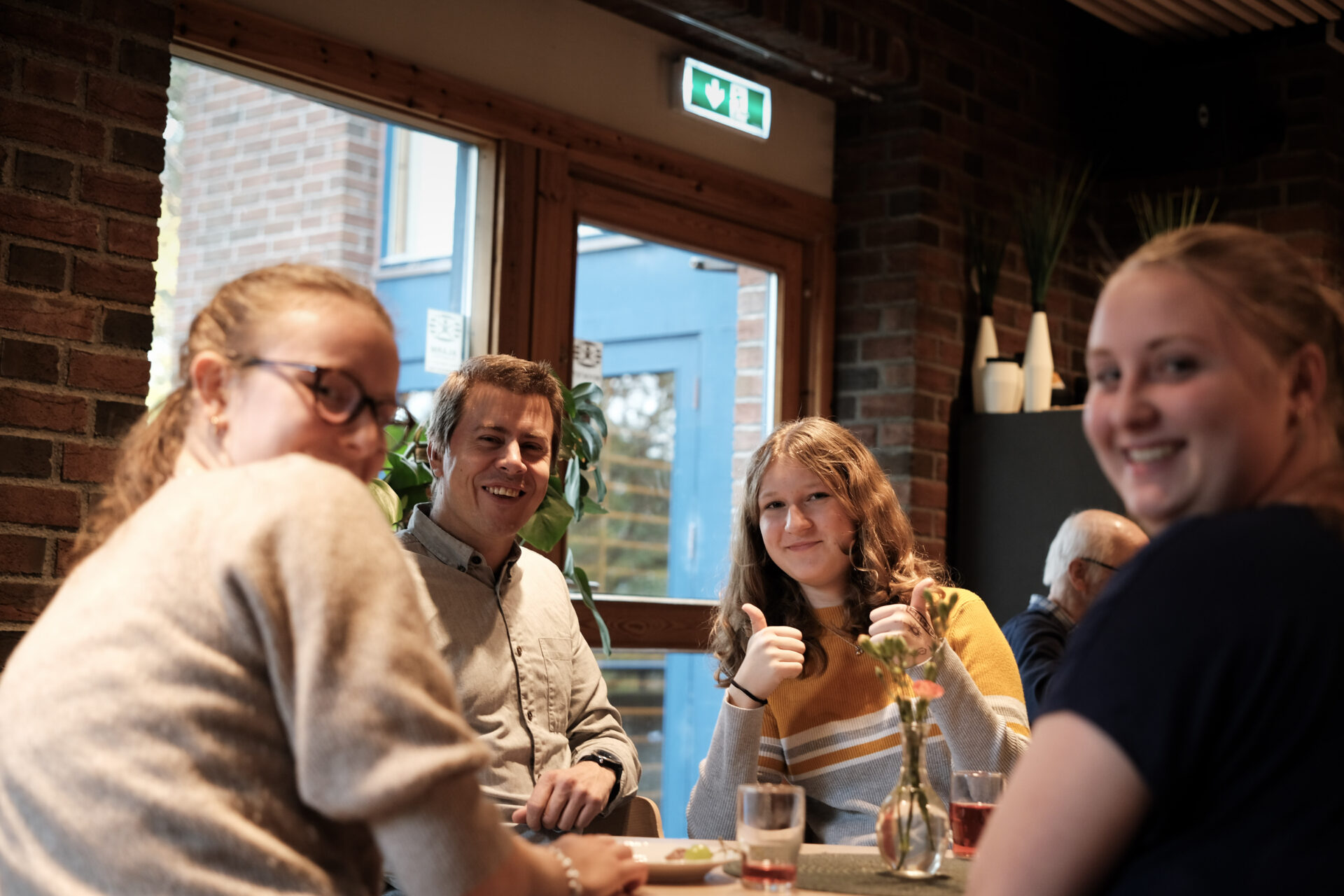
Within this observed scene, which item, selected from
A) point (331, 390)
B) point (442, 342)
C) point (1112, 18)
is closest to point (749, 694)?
point (331, 390)

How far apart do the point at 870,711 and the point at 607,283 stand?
2.01m

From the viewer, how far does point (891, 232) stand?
173 inches

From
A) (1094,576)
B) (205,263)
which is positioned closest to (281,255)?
(205,263)

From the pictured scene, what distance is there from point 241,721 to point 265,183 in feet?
8.91

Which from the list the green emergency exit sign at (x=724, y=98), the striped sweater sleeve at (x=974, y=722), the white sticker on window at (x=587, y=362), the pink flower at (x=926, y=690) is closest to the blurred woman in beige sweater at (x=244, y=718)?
the pink flower at (x=926, y=690)

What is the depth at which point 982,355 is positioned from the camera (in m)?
4.46

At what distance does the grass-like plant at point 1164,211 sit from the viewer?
467cm

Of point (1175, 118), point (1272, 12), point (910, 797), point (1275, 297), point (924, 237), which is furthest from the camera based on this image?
point (1175, 118)

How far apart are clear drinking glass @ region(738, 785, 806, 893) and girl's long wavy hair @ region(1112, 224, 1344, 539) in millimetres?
742

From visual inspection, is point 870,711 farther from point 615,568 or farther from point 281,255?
point 281,255

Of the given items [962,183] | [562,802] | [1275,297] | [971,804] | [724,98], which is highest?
[724,98]

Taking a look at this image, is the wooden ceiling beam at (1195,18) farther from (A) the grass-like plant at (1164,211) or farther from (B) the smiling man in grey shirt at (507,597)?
(B) the smiling man in grey shirt at (507,597)

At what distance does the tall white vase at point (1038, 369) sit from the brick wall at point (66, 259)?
2843 mm

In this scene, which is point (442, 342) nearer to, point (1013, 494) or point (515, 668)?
point (515, 668)
